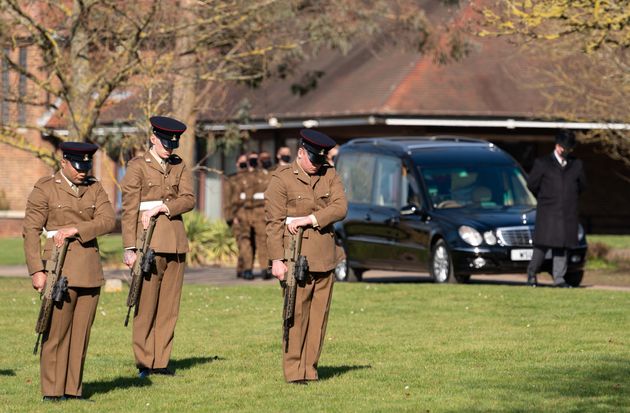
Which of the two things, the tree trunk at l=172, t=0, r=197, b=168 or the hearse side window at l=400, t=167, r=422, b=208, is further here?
the tree trunk at l=172, t=0, r=197, b=168

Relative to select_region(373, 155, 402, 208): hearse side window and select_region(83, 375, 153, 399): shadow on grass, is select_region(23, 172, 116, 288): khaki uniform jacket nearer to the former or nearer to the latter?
select_region(83, 375, 153, 399): shadow on grass

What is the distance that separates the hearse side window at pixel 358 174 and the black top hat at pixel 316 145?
11.8 metres

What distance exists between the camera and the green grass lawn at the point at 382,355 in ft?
37.2

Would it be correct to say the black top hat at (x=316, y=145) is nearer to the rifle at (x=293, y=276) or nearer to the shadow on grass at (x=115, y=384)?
the rifle at (x=293, y=276)

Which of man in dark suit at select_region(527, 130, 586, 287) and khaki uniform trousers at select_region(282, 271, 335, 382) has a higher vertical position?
man in dark suit at select_region(527, 130, 586, 287)

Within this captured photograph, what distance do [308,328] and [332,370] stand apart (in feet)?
3.87

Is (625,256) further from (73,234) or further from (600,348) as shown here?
(73,234)

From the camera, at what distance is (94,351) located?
14930mm

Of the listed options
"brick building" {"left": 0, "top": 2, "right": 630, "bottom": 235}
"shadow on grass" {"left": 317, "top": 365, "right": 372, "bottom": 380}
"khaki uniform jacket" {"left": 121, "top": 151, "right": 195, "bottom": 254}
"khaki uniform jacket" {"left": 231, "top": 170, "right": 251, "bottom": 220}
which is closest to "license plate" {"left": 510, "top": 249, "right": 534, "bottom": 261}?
"khaki uniform jacket" {"left": 231, "top": 170, "right": 251, "bottom": 220}

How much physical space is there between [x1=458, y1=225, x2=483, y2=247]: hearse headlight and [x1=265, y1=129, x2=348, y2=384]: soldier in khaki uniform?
9.56 metres

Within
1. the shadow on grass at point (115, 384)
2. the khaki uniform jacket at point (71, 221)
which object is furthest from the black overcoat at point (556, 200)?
the khaki uniform jacket at point (71, 221)

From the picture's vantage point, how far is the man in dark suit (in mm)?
20516

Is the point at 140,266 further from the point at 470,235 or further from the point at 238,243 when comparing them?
the point at 238,243

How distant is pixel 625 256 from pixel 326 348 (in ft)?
46.5
